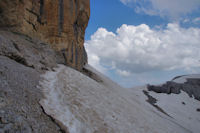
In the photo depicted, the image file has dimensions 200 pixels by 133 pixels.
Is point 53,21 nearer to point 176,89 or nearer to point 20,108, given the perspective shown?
point 20,108

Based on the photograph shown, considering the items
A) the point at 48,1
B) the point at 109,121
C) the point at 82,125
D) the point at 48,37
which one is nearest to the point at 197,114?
the point at 109,121

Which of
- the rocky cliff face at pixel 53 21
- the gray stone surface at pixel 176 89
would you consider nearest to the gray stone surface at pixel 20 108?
the rocky cliff face at pixel 53 21

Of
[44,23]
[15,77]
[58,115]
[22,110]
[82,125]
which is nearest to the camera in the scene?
[22,110]

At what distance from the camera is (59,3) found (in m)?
13.3

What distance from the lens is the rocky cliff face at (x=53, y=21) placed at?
972 cm

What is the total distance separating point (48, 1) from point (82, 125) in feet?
43.5

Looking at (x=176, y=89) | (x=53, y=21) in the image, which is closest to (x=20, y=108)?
(x=53, y=21)

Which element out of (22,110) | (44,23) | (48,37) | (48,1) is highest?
(48,1)

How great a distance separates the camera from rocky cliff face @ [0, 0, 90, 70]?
9719mm

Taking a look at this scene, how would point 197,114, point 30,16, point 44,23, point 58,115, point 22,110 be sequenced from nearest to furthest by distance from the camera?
point 22,110 < point 58,115 < point 30,16 < point 44,23 < point 197,114

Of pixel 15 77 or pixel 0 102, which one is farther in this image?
pixel 15 77

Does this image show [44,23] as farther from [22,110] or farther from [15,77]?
[22,110]

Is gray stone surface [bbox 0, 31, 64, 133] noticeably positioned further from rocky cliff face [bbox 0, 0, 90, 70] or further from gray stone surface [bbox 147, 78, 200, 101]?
gray stone surface [bbox 147, 78, 200, 101]

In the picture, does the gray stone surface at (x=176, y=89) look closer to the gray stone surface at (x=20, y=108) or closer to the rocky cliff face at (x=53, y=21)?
the rocky cliff face at (x=53, y=21)
